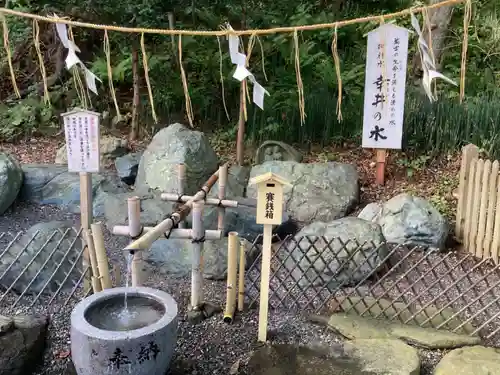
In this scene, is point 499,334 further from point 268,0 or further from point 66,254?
point 268,0

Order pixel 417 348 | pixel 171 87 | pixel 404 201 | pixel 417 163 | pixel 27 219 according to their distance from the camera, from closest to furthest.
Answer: pixel 417 348, pixel 404 201, pixel 27 219, pixel 417 163, pixel 171 87

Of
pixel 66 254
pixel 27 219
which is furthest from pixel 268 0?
pixel 66 254

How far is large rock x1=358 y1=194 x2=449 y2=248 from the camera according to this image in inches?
202

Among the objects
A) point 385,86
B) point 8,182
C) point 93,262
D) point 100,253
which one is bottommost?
point 93,262

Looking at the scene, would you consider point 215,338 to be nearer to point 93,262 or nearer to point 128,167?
point 93,262

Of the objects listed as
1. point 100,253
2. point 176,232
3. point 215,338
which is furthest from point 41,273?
point 215,338

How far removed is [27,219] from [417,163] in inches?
183

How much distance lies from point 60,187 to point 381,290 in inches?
154

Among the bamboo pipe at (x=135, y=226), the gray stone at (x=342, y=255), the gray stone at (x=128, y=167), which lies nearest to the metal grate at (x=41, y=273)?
the bamboo pipe at (x=135, y=226)

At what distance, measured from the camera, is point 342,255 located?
4.60 meters

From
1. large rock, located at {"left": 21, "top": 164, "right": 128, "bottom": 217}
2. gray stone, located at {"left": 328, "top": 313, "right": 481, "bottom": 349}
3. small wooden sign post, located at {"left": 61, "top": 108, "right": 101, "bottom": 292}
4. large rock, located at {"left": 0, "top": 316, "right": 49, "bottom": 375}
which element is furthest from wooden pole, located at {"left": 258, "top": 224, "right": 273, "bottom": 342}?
large rock, located at {"left": 21, "top": 164, "right": 128, "bottom": 217}

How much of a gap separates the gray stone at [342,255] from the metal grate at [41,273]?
1.71 metres

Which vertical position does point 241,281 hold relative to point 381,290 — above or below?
above

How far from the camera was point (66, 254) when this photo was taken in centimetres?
398
